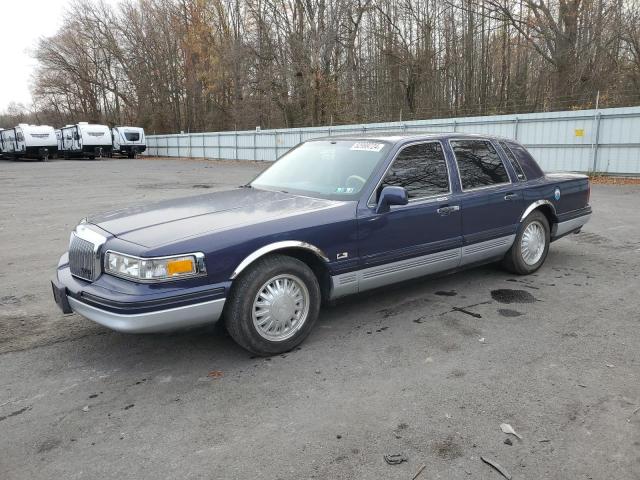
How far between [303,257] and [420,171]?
1.46 metres

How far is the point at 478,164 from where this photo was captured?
5.08 m

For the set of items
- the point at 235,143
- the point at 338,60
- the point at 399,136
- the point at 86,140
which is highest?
the point at 338,60

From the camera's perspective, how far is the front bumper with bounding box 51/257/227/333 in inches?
124

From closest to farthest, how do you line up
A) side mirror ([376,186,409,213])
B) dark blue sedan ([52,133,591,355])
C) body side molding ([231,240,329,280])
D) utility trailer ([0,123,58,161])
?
dark blue sedan ([52,133,591,355]) < body side molding ([231,240,329,280]) < side mirror ([376,186,409,213]) < utility trailer ([0,123,58,161])

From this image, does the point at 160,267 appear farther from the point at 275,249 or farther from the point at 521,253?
the point at 521,253

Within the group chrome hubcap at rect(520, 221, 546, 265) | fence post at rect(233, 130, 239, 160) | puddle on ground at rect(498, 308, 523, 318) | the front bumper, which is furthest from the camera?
fence post at rect(233, 130, 239, 160)

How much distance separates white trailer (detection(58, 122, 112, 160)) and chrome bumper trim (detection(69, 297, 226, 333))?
39619 millimetres

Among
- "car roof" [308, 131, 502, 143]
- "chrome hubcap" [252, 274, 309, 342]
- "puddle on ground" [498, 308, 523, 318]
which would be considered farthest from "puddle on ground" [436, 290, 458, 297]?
"chrome hubcap" [252, 274, 309, 342]

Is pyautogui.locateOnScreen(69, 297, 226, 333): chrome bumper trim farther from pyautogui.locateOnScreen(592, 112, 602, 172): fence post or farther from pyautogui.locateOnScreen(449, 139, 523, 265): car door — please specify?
pyautogui.locateOnScreen(592, 112, 602, 172): fence post

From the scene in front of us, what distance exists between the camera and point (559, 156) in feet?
55.1

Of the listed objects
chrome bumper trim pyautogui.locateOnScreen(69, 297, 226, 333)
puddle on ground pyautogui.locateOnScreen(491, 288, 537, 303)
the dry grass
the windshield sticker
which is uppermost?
the windshield sticker

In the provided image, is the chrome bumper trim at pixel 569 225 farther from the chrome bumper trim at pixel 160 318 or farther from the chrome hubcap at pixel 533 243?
the chrome bumper trim at pixel 160 318

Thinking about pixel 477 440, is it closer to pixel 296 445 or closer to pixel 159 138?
pixel 296 445

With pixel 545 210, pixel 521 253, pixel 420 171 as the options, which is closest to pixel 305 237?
pixel 420 171
